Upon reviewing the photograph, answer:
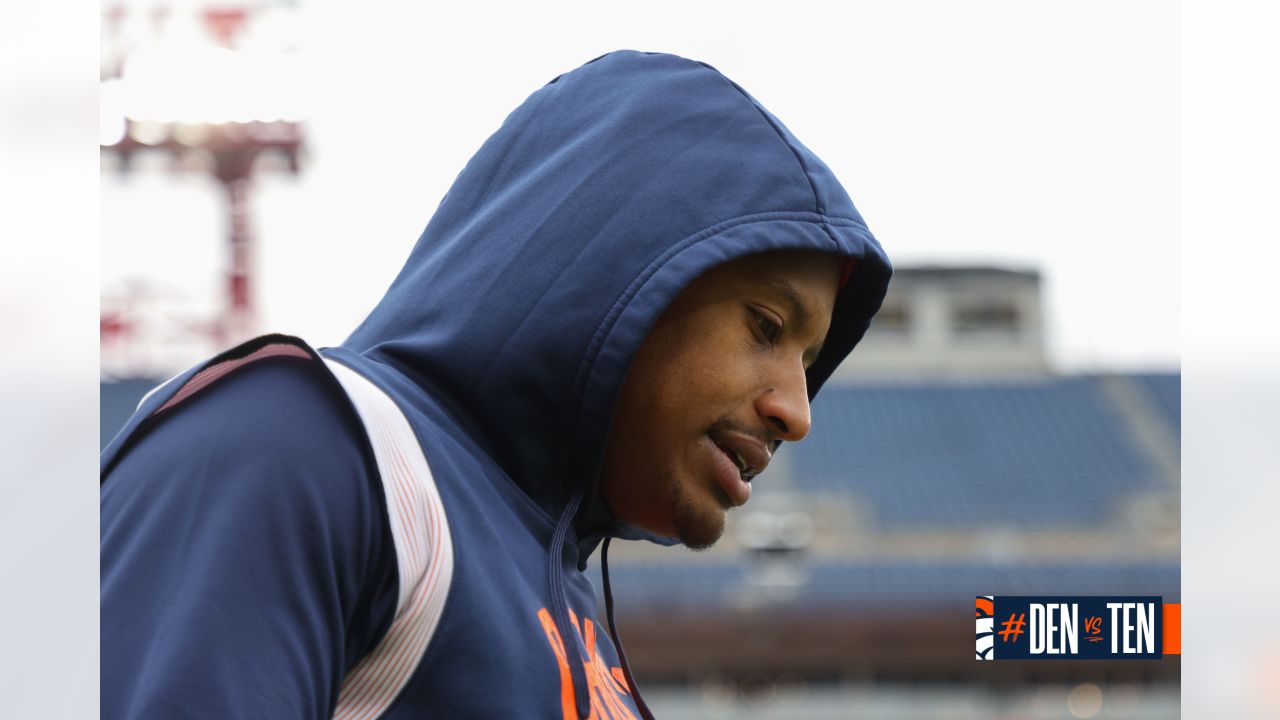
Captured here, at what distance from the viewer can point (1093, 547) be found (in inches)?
462

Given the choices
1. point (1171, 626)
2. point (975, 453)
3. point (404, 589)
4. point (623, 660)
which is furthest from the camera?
point (975, 453)

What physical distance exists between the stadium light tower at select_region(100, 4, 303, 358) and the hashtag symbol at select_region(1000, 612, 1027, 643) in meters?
9.87

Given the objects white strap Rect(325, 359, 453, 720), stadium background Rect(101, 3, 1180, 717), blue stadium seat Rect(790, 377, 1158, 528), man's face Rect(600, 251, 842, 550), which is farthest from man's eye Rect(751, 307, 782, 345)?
blue stadium seat Rect(790, 377, 1158, 528)

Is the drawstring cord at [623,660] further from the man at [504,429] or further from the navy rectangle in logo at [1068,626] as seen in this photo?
the navy rectangle in logo at [1068,626]

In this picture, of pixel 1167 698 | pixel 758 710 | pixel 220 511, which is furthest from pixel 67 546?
pixel 1167 698

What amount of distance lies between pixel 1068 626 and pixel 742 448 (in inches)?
36.4

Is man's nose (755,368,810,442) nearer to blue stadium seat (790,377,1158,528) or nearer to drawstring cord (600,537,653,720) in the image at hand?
drawstring cord (600,537,653,720)

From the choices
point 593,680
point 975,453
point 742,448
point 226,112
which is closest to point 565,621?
point 593,680

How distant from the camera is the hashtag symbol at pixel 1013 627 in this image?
1.57m

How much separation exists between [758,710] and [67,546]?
981cm

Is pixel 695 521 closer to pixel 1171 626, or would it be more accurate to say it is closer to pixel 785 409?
pixel 785 409

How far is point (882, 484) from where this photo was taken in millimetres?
12570

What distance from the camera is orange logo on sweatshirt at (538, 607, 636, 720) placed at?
2.24 feet

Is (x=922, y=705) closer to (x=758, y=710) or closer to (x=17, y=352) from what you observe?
(x=758, y=710)
